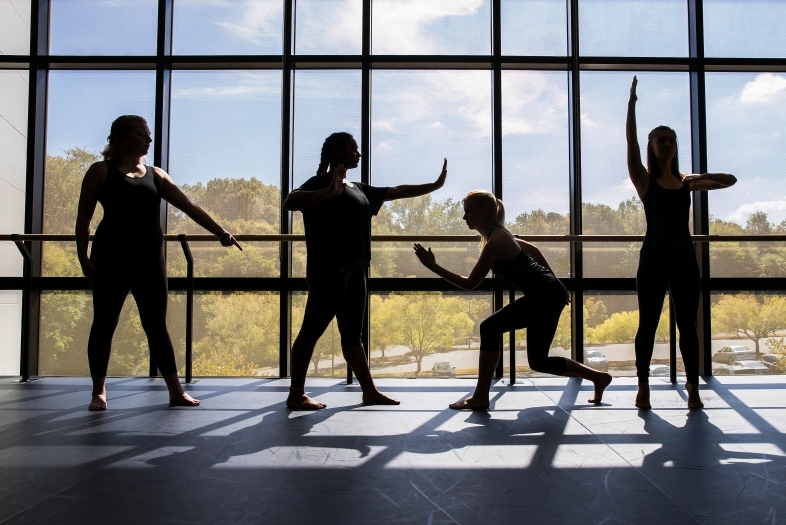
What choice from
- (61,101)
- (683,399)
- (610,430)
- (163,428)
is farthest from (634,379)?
(61,101)

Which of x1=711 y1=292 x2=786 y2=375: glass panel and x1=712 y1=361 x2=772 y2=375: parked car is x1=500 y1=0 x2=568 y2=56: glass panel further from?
x1=712 y1=361 x2=772 y2=375: parked car

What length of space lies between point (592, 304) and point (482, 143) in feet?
4.13

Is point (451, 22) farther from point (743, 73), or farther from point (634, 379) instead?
point (634, 379)

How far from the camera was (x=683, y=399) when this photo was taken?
2.70 meters

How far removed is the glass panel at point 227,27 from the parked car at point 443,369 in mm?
2331

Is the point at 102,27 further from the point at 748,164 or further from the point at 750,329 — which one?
the point at 750,329

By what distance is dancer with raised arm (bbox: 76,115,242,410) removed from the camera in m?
2.47

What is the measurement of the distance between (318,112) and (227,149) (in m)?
0.65

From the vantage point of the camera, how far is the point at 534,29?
13.8 feet

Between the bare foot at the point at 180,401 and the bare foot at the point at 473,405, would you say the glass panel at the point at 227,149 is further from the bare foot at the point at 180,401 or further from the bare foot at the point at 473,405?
the bare foot at the point at 473,405

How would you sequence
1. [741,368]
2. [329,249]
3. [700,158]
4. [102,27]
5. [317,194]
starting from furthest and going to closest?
[102,27] → [700,158] → [741,368] → [329,249] → [317,194]

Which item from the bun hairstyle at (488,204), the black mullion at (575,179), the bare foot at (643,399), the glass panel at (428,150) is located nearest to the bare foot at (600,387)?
the bare foot at (643,399)

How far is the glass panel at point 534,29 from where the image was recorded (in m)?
4.19

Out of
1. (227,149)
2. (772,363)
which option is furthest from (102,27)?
(772,363)
